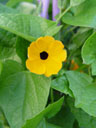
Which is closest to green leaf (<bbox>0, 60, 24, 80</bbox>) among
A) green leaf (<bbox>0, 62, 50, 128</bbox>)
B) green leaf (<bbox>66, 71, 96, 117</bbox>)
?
green leaf (<bbox>0, 62, 50, 128</bbox>)

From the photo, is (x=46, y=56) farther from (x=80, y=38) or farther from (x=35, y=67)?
(x=80, y=38)

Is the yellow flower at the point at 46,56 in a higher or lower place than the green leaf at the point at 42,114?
higher

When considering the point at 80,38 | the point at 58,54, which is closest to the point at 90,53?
the point at 58,54

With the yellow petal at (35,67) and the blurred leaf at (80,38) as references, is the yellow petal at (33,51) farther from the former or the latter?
the blurred leaf at (80,38)

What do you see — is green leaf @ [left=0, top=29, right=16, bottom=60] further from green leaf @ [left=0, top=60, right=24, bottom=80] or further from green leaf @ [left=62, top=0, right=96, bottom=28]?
green leaf @ [left=62, top=0, right=96, bottom=28]

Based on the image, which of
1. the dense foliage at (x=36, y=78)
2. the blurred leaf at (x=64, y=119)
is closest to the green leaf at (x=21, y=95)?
the dense foliage at (x=36, y=78)

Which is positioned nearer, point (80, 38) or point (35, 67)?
point (35, 67)
